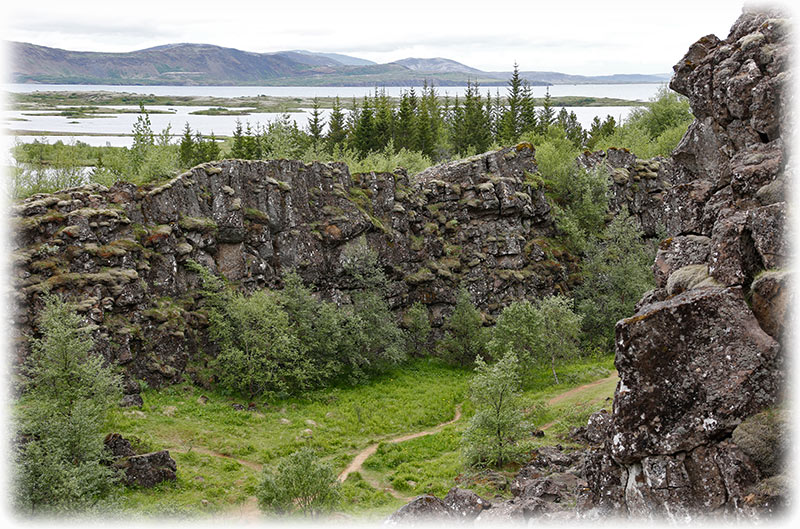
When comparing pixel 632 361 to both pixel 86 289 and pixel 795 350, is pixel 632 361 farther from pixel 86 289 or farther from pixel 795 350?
pixel 86 289

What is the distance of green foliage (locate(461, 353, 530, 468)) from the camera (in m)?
30.6

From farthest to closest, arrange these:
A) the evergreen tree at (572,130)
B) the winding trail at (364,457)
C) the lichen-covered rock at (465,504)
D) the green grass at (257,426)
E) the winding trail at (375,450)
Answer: the evergreen tree at (572,130) < the winding trail at (375,450) < the green grass at (257,426) < the winding trail at (364,457) < the lichen-covered rock at (465,504)

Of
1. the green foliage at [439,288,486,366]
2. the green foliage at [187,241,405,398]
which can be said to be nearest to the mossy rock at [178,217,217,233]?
the green foliage at [187,241,405,398]

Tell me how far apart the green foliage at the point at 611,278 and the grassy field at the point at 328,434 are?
9431mm

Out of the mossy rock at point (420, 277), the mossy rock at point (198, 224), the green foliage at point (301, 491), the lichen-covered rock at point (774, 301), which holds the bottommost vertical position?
the green foliage at point (301, 491)

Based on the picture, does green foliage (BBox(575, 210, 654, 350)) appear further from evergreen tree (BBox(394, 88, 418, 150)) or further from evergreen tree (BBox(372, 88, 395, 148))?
evergreen tree (BBox(372, 88, 395, 148))

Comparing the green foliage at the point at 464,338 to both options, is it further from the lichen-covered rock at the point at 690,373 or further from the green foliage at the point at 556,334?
the lichen-covered rock at the point at 690,373

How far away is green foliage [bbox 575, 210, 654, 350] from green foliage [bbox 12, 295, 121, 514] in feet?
135

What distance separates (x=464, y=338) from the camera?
52250 mm

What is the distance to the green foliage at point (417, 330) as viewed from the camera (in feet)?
175

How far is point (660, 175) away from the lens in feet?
225

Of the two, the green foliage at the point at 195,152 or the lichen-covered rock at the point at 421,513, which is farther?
the green foliage at the point at 195,152

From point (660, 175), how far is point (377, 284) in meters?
37.3

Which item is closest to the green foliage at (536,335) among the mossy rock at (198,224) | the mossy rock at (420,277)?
the mossy rock at (420,277)
